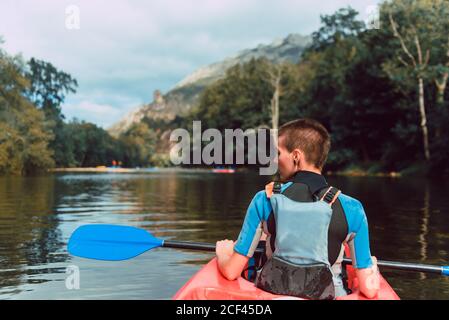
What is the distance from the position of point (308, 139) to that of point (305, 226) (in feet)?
1.67

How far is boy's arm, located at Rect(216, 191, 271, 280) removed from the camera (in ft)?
11.2

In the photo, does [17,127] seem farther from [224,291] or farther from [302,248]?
[302,248]

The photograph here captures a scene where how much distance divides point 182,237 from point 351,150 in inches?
1458

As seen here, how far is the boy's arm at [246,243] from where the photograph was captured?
11.2 feet

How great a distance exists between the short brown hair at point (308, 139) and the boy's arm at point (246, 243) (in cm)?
34

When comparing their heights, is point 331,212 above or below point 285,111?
below

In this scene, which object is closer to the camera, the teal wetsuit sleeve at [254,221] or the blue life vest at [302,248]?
the blue life vest at [302,248]

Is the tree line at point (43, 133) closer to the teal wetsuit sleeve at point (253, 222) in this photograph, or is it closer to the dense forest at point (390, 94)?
the dense forest at point (390, 94)

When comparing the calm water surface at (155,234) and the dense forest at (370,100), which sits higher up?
the dense forest at (370,100)

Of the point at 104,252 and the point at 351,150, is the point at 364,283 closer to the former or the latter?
the point at 104,252

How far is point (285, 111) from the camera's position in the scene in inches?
2383
